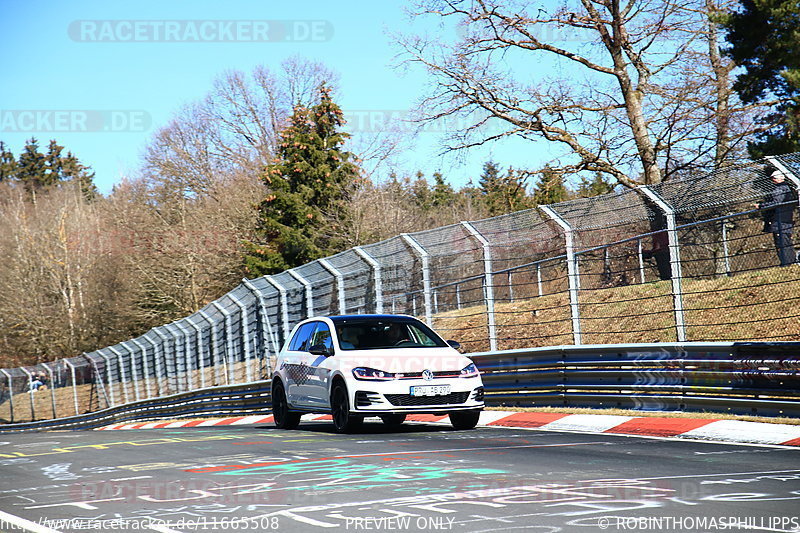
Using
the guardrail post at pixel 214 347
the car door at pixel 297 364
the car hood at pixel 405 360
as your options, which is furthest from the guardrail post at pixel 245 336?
the car hood at pixel 405 360

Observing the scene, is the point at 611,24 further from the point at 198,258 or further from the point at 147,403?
the point at 198,258

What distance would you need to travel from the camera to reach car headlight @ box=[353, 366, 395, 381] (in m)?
12.7

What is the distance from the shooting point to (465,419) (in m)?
13.4

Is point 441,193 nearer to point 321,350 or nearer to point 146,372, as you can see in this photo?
point 146,372

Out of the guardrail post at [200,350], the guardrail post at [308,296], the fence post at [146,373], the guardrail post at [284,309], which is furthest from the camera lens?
Answer: the fence post at [146,373]

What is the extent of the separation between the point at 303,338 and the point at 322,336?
2.73 ft

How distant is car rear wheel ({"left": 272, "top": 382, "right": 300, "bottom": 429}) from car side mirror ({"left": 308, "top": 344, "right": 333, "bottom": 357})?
136 cm

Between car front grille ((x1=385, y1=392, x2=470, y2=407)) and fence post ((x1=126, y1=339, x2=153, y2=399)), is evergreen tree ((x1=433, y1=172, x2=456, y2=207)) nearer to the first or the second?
fence post ((x1=126, y1=339, x2=153, y2=399))

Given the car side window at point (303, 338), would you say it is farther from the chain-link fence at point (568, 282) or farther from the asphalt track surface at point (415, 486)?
the asphalt track surface at point (415, 486)

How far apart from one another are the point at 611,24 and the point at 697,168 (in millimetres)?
4346

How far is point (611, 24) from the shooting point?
86.5 feet

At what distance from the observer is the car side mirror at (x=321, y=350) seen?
44.8 feet

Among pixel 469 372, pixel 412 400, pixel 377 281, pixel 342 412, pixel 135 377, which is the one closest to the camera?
pixel 412 400

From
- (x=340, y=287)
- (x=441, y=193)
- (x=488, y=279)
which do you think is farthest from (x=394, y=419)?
(x=441, y=193)
